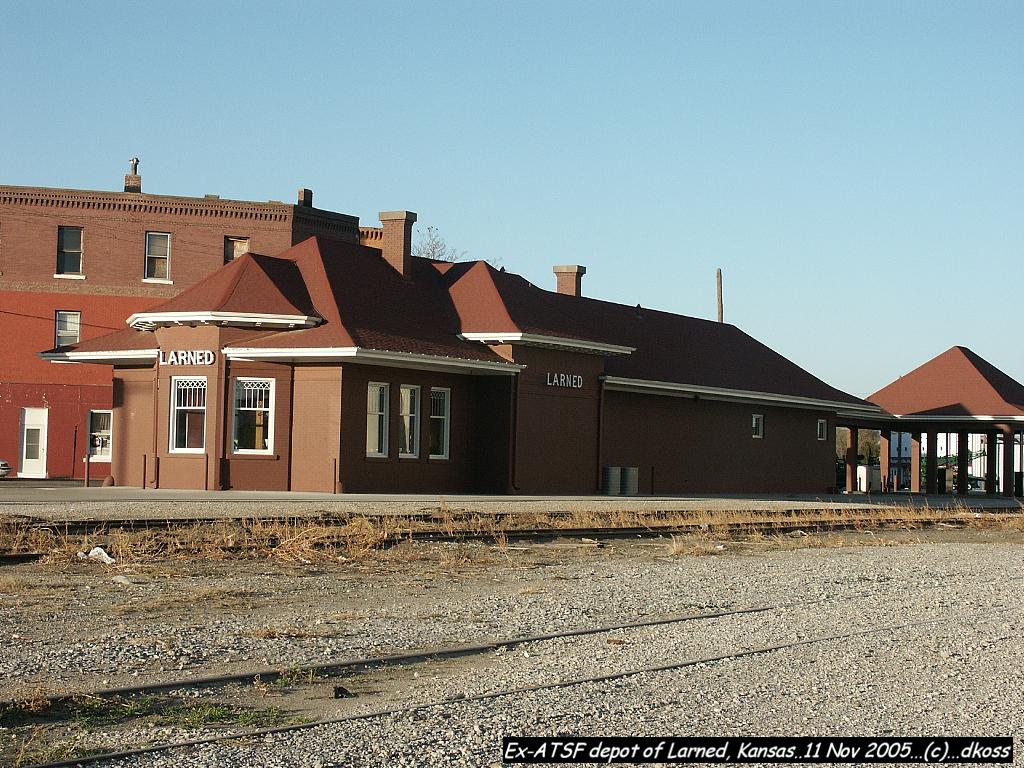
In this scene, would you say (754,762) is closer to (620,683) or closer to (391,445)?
(620,683)

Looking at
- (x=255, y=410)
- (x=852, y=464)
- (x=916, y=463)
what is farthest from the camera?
(x=916, y=463)

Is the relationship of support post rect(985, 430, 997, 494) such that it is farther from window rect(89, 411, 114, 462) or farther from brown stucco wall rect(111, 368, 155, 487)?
window rect(89, 411, 114, 462)

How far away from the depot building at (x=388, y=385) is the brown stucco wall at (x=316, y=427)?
1.5 inches

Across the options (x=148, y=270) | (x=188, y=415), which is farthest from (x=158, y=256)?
(x=188, y=415)

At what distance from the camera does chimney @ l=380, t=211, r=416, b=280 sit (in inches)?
1313

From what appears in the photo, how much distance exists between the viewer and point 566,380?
33281 mm

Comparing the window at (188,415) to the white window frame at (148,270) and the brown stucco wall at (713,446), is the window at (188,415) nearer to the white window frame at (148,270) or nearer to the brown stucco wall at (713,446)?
the brown stucco wall at (713,446)

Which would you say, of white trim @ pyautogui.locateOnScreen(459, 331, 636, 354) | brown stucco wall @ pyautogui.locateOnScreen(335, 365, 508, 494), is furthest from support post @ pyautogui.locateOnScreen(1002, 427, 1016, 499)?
brown stucco wall @ pyautogui.locateOnScreen(335, 365, 508, 494)

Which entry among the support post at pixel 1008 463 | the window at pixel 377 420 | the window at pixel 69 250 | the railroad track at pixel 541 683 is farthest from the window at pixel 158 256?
the railroad track at pixel 541 683

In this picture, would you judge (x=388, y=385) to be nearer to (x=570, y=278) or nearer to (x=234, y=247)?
(x=570, y=278)

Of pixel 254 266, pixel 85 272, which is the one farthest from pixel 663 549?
pixel 85 272

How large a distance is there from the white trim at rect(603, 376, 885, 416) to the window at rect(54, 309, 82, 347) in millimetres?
19827

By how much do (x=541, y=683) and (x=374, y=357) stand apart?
20190mm

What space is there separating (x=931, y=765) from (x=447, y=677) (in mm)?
3391
